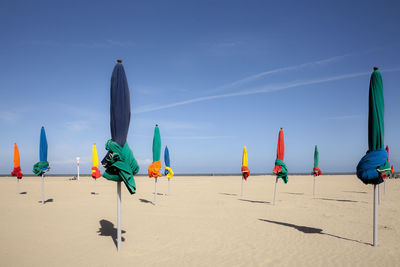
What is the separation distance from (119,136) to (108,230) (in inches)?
180

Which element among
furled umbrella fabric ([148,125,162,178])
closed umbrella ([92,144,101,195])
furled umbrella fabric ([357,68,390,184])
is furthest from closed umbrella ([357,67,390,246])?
Result: closed umbrella ([92,144,101,195])

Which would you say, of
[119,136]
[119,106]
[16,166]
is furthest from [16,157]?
[119,106]

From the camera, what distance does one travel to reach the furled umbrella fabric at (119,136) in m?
7.28

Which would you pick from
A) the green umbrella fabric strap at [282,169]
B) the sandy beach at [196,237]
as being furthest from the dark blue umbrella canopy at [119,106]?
the green umbrella fabric strap at [282,169]

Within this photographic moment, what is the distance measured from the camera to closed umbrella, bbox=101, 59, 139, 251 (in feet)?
23.9

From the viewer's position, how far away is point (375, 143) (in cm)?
818

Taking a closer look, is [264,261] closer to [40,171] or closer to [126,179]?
[126,179]

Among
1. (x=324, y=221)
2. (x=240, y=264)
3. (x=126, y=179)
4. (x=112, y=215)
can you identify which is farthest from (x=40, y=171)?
(x=324, y=221)

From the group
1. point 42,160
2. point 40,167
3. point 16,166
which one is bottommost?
point 16,166

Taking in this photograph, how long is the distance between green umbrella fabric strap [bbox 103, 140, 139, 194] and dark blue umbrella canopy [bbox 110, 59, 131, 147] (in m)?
0.22

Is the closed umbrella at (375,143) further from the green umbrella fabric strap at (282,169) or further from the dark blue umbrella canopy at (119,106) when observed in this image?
the dark blue umbrella canopy at (119,106)

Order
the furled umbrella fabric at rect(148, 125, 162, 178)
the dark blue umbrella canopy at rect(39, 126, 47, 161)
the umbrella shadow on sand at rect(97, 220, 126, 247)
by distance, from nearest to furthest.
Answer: the umbrella shadow on sand at rect(97, 220, 126, 247)
the furled umbrella fabric at rect(148, 125, 162, 178)
the dark blue umbrella canopy at rect(39, 126, 47, 161)

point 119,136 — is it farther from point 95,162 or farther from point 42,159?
point 95,162

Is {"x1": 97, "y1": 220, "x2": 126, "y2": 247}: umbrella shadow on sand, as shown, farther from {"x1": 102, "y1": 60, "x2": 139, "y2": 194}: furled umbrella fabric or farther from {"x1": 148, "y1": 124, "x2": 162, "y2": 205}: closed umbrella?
{"x1": 148, "y1": 124, "x2": 162, "y2": 205}: closed umbrella
